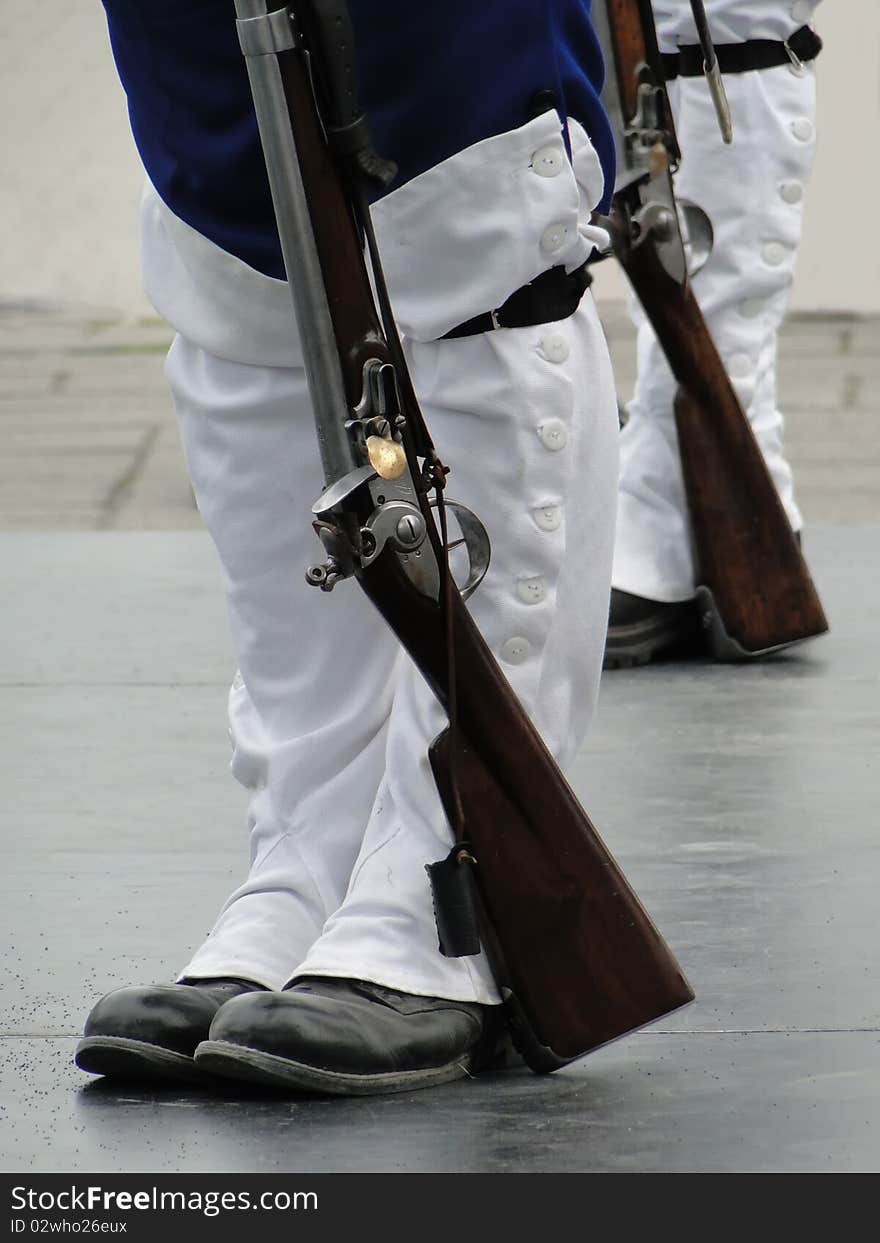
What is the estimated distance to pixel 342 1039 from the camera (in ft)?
3.85

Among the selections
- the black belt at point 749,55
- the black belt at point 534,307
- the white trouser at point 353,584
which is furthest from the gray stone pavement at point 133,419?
the black belt at point 534,307

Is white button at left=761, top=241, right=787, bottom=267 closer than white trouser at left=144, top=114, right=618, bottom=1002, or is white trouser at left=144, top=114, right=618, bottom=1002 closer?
white trouser at left=144, top=114, right=618, bottom=1002

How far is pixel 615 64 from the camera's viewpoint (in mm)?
2047

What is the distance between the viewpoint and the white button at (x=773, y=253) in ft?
7.48

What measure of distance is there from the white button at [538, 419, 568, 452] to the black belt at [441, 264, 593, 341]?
0.18ft

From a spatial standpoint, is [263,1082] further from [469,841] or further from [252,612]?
[252,612]

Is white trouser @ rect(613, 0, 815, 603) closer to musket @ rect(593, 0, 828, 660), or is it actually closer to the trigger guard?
musket @ rect(593, 0, 828, 660)

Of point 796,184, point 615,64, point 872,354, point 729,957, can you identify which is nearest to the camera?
point 729,957

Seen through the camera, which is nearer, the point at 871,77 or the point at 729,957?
the point at 729,957

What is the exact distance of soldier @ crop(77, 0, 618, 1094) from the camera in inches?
47.2

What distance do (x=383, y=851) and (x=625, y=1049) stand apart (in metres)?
0.18

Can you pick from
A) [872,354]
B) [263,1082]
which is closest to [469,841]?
[263,1082]

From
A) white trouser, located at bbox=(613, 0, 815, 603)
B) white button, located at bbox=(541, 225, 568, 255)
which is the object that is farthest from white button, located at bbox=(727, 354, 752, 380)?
white button, located at bbox=(541, 225, 568, 255)

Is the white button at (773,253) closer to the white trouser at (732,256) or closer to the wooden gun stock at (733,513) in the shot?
the white trouser at (732,256)
